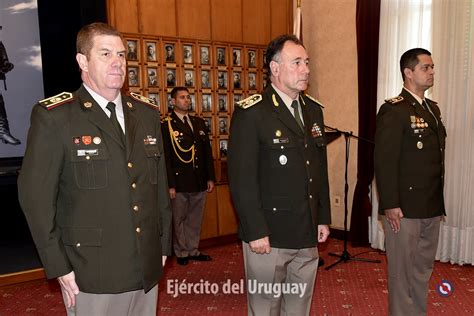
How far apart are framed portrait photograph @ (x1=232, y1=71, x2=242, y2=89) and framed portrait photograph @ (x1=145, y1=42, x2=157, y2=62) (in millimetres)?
1122

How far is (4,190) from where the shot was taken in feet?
19.6

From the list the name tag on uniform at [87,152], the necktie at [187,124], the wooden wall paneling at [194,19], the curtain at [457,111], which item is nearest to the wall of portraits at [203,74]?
the wooden wall paneling at [194,19]

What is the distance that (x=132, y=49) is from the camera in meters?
5.20

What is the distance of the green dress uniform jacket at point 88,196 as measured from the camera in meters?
1.73

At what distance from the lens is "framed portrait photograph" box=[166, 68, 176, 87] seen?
18.1 ft

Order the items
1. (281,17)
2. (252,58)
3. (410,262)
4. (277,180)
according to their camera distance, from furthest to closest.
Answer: (281,17)
(252,58)
(410,262)
(277,180)

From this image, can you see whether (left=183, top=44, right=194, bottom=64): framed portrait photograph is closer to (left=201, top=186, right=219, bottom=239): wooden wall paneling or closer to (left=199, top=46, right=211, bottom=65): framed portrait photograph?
(left=199, top=46, right=211, bottom=65): framed portrait photograph

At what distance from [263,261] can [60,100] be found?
1.26 meters

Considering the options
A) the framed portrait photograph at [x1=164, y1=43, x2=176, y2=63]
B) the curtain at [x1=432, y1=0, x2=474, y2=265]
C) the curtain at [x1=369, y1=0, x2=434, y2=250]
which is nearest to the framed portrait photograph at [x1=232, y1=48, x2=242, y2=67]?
the framed portrait photograph at [x1=164, y1=43, x2=176, y2=63]

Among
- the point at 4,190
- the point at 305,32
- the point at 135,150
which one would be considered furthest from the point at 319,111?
the point at 4,190

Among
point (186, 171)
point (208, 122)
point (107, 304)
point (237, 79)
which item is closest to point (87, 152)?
point (107, 304)

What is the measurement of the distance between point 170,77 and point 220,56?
2.55ft

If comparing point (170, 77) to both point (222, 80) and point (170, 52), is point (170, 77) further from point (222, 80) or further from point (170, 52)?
point (222, 80)

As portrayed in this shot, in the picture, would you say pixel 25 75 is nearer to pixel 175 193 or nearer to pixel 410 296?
pixel 175 193
